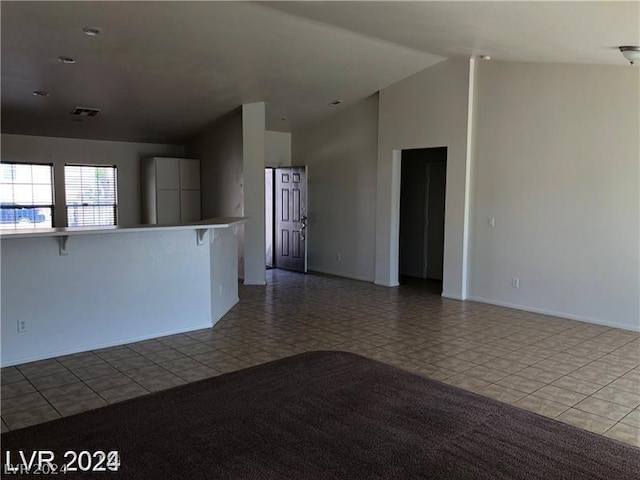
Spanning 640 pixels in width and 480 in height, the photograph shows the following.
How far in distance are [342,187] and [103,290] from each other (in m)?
4.90

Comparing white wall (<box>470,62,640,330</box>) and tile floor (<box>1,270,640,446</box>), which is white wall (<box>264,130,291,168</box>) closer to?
tile floor (<box>1,270,640,446</box>)

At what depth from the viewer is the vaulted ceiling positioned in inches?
161

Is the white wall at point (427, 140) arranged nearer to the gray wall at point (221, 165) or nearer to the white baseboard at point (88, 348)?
the gray wall at point (221, 165)

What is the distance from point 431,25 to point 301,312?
3.48 m

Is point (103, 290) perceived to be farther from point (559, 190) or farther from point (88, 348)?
point (559, 190)

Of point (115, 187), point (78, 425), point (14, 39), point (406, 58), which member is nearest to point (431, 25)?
point (406, 58)

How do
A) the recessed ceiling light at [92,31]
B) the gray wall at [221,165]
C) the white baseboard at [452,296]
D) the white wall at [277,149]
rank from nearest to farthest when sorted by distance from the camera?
the recessed ceiling light at [92,31] < the white baseboard at [452,296] < the gray wall at [221,165] < the white wall at [277,149]

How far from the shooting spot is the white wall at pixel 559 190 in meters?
5.26

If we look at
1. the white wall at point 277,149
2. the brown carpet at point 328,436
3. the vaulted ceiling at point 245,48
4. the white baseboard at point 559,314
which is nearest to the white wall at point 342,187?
the white wall at point 277,149

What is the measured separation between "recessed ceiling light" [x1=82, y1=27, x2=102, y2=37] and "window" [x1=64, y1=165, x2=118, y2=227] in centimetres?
445

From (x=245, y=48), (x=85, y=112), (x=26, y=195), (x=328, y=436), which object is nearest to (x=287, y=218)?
(x=85, y=112)

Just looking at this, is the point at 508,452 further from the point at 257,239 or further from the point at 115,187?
the point at 115,187

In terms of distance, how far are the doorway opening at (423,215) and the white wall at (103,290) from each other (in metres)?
4.20

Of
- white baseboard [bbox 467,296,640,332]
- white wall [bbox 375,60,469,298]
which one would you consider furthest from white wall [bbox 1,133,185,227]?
white baseboard [bbox 467,296,640,332]
